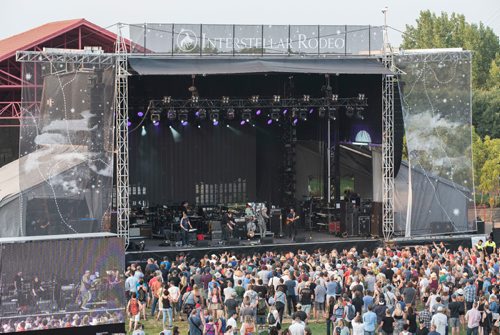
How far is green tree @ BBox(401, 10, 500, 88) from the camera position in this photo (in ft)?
232

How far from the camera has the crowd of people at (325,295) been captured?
17031mm

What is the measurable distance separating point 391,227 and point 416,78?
191 inches

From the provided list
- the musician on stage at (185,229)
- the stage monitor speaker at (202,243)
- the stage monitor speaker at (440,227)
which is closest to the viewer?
the stage monitor speaker at (202,243)

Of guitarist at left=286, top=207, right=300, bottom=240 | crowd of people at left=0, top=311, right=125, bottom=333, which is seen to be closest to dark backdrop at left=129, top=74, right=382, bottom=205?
guitarist at left=286, top=207, right=300, bottom=240

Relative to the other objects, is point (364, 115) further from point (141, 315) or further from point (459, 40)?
point (459, 40)

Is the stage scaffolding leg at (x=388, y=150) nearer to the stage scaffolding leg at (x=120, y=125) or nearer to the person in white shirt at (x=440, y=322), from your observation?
the stage scaffolding leg at (x=120, y=125)

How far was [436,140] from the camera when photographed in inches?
1182

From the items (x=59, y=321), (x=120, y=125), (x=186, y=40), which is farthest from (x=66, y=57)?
(x=59, y=321)

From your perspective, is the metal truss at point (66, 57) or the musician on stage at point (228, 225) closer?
the metal truss at point (66, 57)

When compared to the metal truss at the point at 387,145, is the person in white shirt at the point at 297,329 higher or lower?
lower

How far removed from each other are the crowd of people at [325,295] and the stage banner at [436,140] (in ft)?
19.5

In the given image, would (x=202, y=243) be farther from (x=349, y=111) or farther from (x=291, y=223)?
(x=349, y=111)

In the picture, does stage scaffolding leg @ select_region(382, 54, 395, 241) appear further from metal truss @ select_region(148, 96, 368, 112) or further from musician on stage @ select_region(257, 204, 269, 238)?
musician on stage @ select_region(257, 204, 269, 238)

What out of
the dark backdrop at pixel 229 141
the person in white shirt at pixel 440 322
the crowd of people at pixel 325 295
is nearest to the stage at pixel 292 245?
the crowd of people at pixel 325 295
